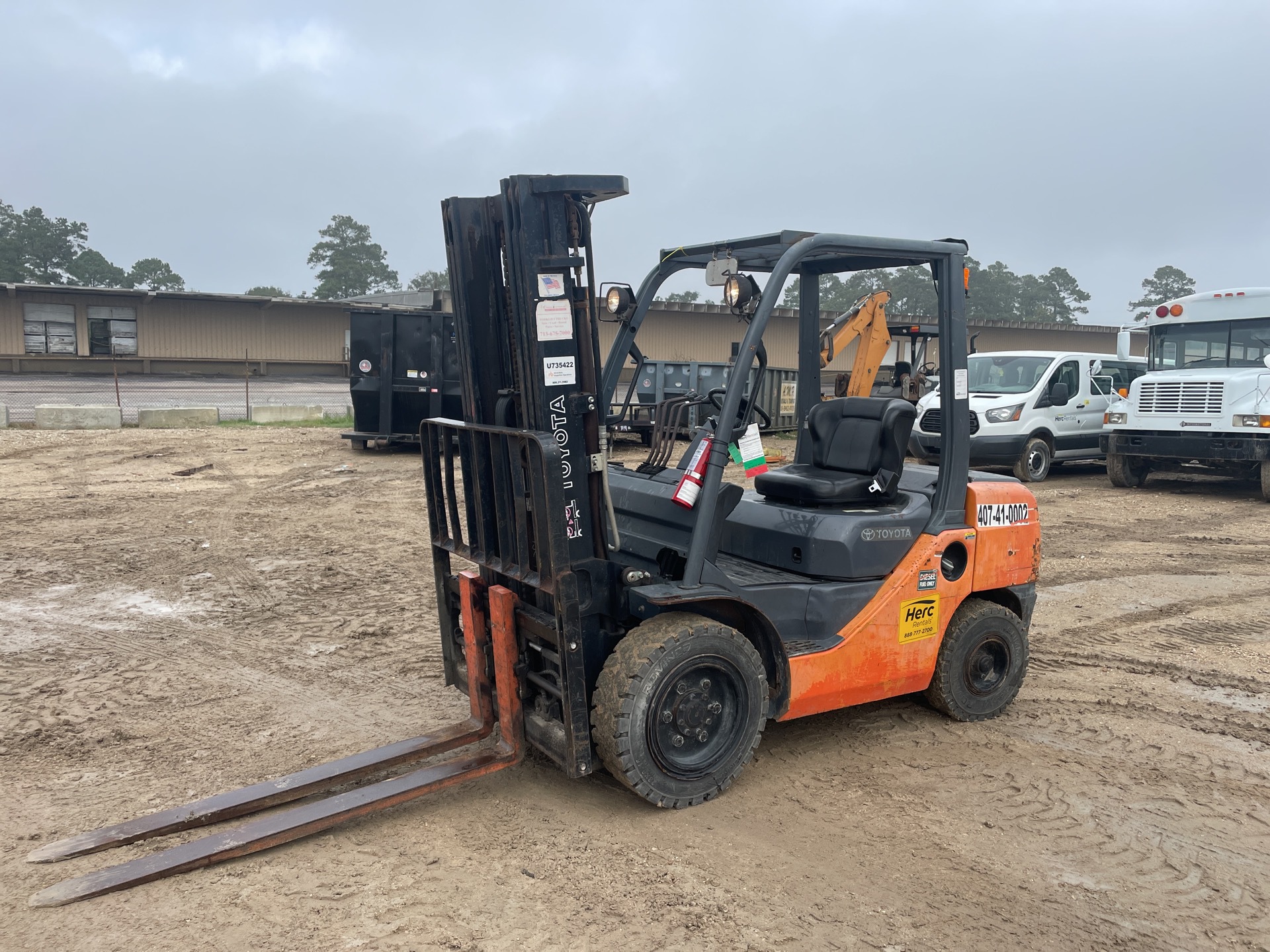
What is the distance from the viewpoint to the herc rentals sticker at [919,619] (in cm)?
472

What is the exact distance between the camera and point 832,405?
5.18 m

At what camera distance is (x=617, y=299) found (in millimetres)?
4543

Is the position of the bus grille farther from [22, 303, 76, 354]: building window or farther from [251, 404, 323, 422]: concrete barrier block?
[22, 303, 76, 354]: building window

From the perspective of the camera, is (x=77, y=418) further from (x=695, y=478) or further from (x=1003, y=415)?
(x=695, y=478)

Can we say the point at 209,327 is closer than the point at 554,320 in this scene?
No

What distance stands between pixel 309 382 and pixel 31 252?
30192 millimetres

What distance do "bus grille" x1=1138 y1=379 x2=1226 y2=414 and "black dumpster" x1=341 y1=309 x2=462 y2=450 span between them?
34.9 feet

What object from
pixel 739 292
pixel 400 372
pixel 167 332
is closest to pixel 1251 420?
pixel 739 292

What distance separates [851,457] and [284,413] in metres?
18.1

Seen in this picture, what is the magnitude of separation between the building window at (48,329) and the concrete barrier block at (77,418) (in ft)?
54.1

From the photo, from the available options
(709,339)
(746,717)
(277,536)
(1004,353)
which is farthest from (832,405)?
(709,339)

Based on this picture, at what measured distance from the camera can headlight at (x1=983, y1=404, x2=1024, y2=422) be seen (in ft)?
47.7

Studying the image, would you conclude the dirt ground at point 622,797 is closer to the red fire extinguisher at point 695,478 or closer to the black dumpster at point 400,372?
the red fire extinguisher at point 695,478

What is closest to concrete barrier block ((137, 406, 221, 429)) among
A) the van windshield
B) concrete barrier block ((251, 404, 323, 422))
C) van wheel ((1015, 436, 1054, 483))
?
concrete barrier block ((251, 404, 323, 422))
